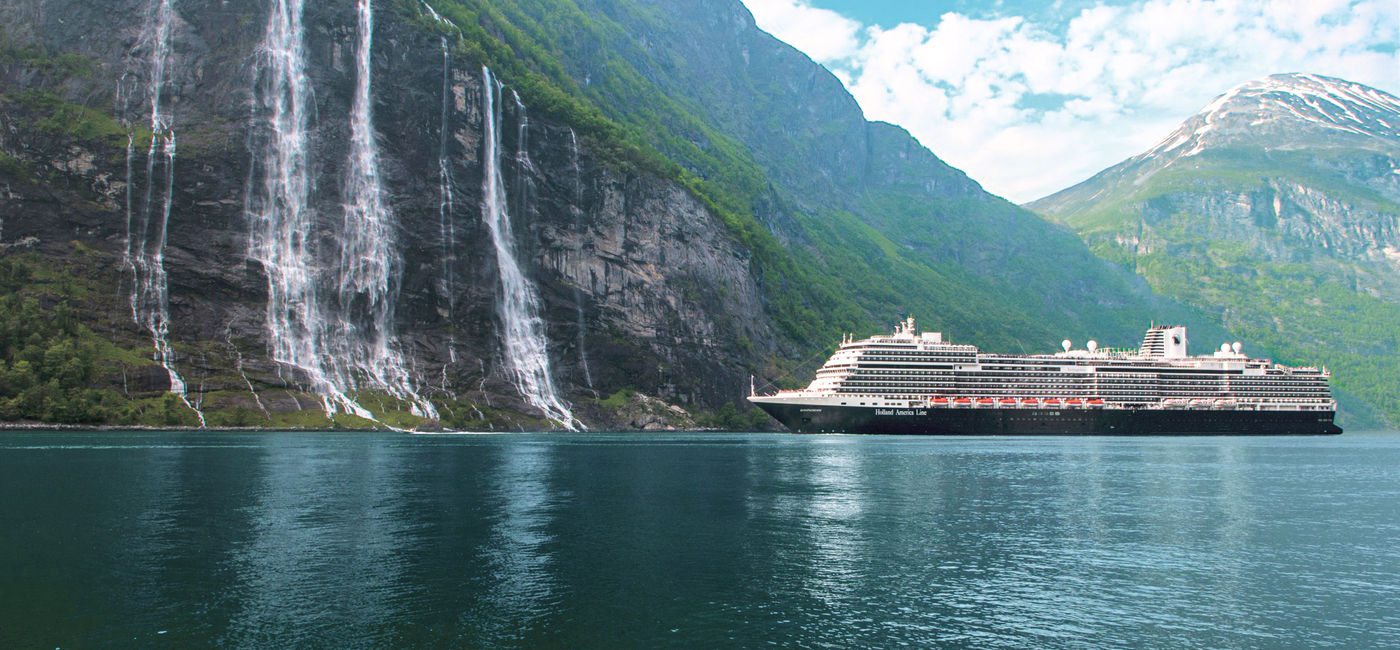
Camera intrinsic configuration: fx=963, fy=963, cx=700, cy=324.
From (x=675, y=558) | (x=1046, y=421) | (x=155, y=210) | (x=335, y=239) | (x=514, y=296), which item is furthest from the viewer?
(x=514, y=296)

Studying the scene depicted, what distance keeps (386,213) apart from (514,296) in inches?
919

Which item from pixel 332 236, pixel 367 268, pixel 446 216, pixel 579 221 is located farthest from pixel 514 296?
pixel 332 236

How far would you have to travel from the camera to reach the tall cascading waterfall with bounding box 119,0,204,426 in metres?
123

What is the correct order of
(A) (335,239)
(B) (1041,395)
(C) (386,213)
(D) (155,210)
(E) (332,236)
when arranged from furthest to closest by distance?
(C) (386,213)
(B) (1041,395)
(E) (332,236)
(A) (335,239)
(D) (155,210)

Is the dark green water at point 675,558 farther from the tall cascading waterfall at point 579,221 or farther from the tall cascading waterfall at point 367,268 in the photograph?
the tall cascading waterfall at point 579,221

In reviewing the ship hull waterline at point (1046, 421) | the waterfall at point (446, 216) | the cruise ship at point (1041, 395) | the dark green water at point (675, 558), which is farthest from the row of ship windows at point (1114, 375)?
the dark green water at point (675, 558)

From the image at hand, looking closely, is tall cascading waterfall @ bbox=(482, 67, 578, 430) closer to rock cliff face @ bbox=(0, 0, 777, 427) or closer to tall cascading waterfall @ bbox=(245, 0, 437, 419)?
rock cliff face @ bbox=(0, 0, 777, 427)

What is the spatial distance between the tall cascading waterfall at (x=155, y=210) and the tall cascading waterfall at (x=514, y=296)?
44.7 metres

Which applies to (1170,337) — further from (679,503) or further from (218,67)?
(218,67)

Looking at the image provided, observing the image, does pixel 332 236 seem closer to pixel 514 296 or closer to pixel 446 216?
pixel 446 216

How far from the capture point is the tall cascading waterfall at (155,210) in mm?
123188

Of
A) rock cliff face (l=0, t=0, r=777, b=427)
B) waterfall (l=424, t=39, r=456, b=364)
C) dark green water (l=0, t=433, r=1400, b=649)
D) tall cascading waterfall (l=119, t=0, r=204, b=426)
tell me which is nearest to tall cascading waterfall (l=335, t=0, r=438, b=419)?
rock cliff face (l=0, t=0, r=777, b=427)

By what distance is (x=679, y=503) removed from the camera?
50.8 meters

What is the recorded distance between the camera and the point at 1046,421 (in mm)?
145000
